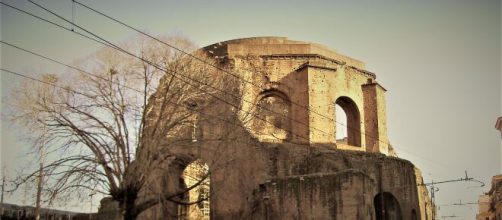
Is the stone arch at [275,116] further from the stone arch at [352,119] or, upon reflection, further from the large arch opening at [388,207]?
the large arch opening at [388,207]

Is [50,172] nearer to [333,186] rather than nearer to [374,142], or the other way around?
[333,186]

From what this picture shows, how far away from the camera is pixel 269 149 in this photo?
21.8 metres

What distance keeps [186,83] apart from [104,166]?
11.1ft

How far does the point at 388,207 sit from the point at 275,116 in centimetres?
699

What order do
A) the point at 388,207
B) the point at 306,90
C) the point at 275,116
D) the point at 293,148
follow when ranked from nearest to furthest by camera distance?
the point at 293,148
the point at 388,207
the point at 306,90
the point at 275,116

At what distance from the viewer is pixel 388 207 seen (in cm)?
2303

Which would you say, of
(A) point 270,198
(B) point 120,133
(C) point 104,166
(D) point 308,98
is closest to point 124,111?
(B) point 120,133

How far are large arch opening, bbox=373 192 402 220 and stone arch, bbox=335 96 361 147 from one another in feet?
13.2

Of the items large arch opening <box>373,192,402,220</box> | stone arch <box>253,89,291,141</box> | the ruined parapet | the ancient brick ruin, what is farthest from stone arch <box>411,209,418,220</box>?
stone arch <box>253,89,291,141</box>

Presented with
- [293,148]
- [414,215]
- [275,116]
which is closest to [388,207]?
[414,215]

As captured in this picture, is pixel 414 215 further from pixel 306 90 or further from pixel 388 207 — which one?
pixel 306 90

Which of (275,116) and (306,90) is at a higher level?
(306,90)

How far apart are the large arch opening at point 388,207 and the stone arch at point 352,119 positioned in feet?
13.2

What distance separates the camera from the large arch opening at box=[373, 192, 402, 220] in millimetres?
22641
